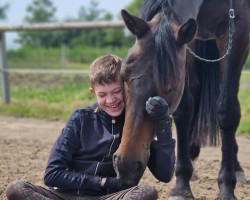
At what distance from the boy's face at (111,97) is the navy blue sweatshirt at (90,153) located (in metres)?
0.06

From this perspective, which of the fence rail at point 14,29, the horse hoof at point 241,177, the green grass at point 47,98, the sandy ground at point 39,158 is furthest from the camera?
the fence rail at point 14,29

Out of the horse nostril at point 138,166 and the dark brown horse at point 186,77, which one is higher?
the dark brown horse at point 186,77

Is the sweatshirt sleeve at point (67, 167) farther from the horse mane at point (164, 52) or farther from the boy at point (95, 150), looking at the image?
the horse mane at point (164, 52)

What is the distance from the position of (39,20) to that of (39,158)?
46.2 m

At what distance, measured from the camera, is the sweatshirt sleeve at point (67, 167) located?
264 cm

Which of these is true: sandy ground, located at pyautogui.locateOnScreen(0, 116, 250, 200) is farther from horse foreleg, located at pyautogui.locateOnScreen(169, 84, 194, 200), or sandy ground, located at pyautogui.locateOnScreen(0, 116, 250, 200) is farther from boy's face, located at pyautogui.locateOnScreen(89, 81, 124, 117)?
boy's face, located at pyautogui.locateOnScreen(89, 81, 124, 117)

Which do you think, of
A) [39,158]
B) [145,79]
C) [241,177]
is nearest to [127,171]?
[145,79]

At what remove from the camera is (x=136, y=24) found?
281 centimetres

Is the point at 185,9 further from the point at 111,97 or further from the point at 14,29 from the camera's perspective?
the point at 14,29

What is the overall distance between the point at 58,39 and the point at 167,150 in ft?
123

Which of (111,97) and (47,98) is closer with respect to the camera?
(111,97)

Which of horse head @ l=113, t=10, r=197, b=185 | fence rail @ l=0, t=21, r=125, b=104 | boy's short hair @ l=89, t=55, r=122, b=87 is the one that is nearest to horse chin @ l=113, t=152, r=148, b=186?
horse head @ l=113, t=10, r=197, b=185

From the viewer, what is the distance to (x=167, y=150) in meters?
2.64

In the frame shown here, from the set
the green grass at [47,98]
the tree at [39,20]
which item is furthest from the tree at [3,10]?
the green grass at [47,98]
